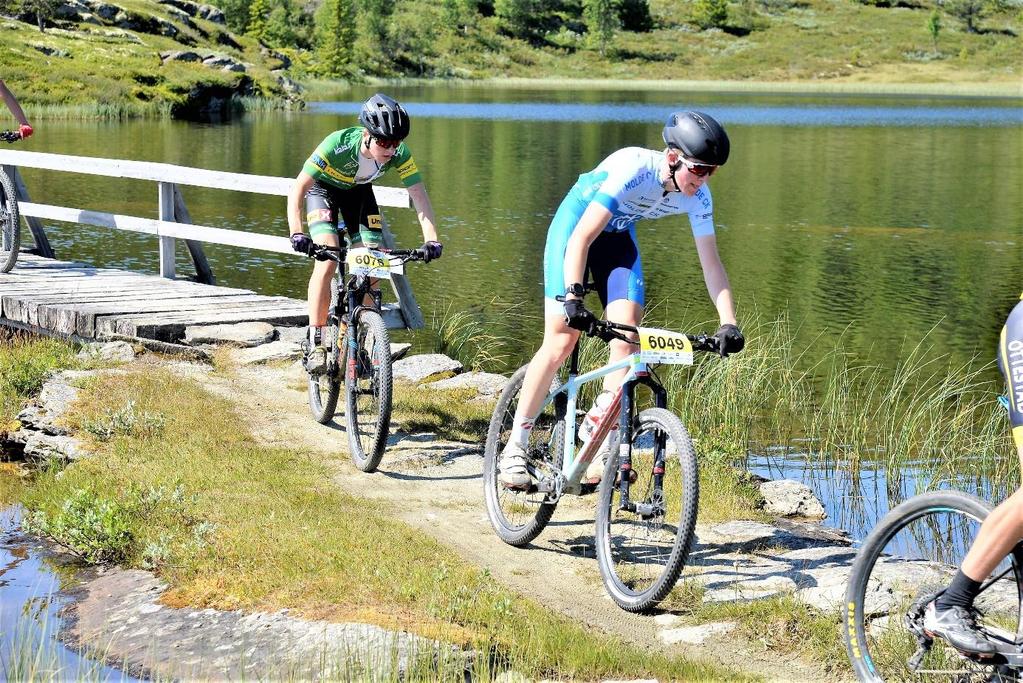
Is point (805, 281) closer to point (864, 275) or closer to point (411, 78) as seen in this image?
point (864, 275)

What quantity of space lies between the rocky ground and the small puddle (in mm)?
117

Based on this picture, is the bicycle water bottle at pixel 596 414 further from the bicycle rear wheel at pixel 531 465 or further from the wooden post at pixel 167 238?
the wooden post at pixel 167 238

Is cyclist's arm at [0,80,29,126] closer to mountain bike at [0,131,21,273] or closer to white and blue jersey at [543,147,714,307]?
mountain bike at [0,131,21,273]

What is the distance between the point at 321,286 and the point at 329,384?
711 millimetres

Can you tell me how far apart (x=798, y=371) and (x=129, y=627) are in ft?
33.4

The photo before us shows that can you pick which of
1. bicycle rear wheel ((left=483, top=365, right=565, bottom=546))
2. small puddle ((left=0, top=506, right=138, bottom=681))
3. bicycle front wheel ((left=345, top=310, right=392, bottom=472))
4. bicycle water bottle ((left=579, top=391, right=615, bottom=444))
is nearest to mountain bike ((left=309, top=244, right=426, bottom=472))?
bicycle front wheel ((left=345, top=310, right=392, bottom=472))

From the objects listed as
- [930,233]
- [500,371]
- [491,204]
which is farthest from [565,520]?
[491,204]

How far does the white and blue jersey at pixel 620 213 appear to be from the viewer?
6105 millimetres

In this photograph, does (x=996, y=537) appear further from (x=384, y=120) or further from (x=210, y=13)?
(x=210, y=13)

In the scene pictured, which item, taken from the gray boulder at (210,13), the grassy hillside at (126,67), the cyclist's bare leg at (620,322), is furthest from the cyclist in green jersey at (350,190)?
the gray boulder at (210,13)

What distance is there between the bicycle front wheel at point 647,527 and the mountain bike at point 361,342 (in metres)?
2.25

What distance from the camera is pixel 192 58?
290 feet

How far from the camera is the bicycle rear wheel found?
6746 millimetres

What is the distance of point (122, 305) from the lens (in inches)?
Result: 496
